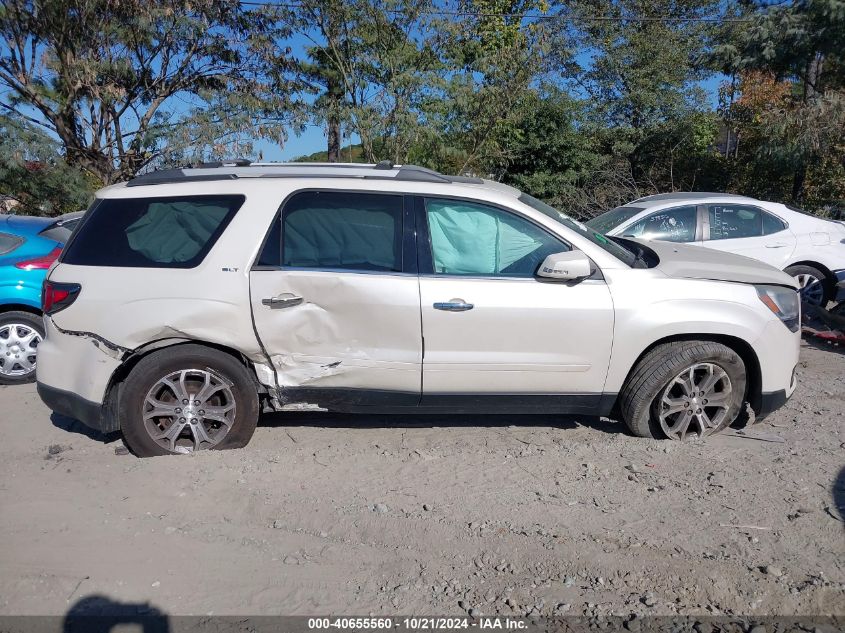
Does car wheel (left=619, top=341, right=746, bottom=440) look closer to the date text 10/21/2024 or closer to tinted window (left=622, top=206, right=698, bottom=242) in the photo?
the date text 10/21/2024

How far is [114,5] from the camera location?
44.5 feet

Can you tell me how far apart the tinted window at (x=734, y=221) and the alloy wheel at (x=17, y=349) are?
747 cm

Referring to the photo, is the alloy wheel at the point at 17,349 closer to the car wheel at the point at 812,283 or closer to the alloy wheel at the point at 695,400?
the alloy wheel at the point at 695,400

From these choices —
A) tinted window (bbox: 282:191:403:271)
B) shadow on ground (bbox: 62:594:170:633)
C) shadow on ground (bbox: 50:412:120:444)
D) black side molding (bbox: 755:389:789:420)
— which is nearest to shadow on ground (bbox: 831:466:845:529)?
black side molding (bbox: 755:389:789:420)

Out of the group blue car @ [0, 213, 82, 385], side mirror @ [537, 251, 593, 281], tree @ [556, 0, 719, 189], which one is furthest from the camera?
tree @ [556, 0, 719, 189]

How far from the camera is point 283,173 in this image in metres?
4.72

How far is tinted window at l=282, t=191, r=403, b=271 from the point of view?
14.6 feet

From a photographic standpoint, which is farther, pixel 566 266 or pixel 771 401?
pixel 771 401

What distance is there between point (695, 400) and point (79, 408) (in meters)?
3.98

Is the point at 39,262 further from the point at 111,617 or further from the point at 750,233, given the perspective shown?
the point at 750,233

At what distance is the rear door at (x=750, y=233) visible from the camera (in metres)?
8.52

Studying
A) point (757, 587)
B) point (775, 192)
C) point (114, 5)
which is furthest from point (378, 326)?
point (775, 192)

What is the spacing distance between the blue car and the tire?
2.61m

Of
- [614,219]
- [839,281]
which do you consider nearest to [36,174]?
[614,219]
